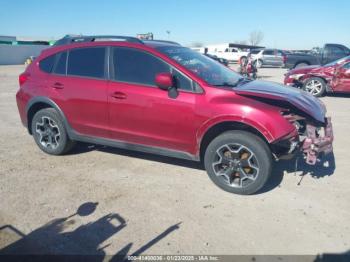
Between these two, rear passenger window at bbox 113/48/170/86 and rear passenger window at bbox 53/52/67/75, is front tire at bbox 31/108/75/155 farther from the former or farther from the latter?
rear passenger window at bbox 113/48/170/86

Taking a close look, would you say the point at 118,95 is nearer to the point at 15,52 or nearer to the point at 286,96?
the point at 286,96

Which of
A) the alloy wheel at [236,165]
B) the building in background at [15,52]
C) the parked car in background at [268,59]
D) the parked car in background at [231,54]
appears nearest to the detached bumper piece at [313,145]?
the alloy wheel at [236,165]

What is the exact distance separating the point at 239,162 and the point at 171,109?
1056 millimetres

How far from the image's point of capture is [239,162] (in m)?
3.95

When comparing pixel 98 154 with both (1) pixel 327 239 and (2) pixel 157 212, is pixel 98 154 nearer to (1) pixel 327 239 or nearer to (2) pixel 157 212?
(2) pixel 157 212

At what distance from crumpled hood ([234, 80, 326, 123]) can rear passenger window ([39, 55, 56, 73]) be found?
2.92m

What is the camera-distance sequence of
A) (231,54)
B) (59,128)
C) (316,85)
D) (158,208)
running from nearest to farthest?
(158,208) < (59,128) < (316,85) < (231,54)

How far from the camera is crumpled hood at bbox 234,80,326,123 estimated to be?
391 centimetres

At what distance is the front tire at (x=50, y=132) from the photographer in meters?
5.13

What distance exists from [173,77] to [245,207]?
1.77 meters

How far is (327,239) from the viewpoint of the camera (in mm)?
3115

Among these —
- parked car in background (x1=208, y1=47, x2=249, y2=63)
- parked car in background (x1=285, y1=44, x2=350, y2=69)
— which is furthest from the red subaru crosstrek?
parked car in background (x1=208, y1=47, x2=249, y2=63)

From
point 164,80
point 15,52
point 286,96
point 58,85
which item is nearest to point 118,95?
point 164,80

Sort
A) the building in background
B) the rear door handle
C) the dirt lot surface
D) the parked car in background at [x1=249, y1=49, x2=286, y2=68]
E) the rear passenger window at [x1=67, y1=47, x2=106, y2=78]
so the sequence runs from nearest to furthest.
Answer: the dirt lot surface, the rear passenger window at [x1=67, y1=47, x2=106, y2=78], the rear door handle, the parked car in background at [x1=249, y1=49, x2=286, y2=68], the building in background
